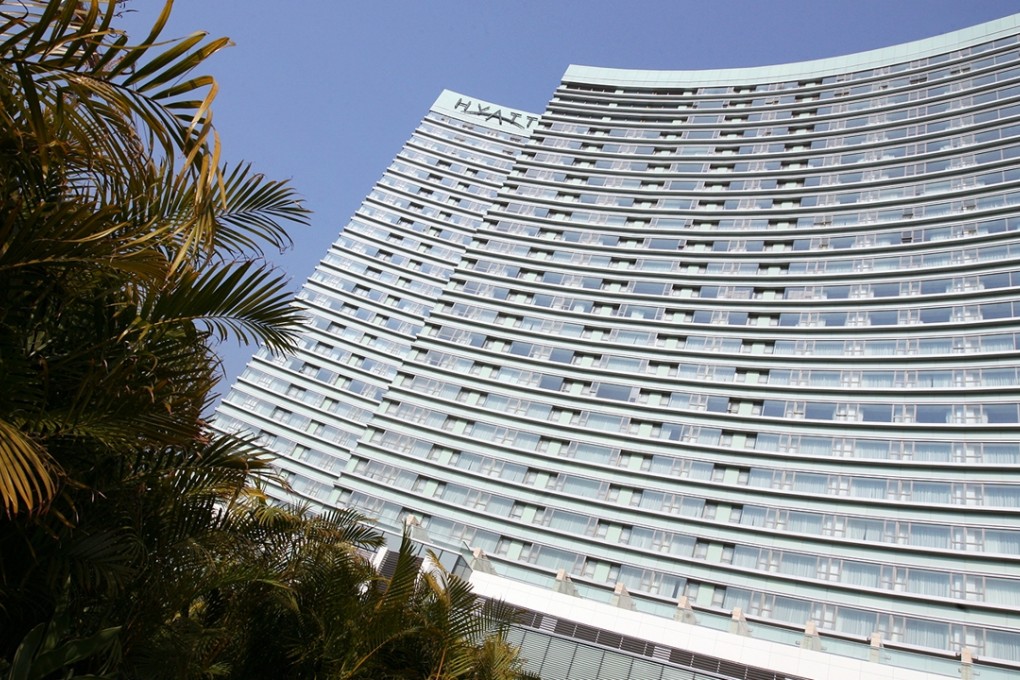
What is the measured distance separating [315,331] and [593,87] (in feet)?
116

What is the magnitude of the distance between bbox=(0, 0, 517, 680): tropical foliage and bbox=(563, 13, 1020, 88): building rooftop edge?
60.9 metres

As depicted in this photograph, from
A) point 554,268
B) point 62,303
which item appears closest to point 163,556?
point 62,303

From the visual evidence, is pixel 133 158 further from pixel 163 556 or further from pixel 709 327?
pixel 709 327

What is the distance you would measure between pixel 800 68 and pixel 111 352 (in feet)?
213

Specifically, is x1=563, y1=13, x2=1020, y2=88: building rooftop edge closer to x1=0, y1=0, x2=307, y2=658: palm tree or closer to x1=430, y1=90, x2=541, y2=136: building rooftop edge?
x1=430, y1=90, x2=541, y2=136: building rooftop edge

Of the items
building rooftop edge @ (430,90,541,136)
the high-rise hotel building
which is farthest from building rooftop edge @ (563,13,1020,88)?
building rooftop edge @ (430,90,541,136)

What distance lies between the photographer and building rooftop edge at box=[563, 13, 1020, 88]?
4922 centimetres

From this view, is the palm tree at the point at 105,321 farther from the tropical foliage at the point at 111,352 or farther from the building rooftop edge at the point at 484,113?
the building rooftop edge at the point at 484,113

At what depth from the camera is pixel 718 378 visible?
4150cm

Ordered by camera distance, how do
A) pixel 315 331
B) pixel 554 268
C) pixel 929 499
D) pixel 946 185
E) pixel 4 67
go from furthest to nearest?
pixel 315 331 < pixel 554 268 < pixel 946 185 < pixel 929 499 < pixel 4 67

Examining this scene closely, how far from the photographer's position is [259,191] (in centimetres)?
470

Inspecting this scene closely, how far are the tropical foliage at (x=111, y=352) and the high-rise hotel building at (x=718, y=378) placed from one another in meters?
18.5

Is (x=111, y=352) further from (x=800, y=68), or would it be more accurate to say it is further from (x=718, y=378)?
(x=800, y=68)

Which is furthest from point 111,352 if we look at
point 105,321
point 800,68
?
point 800,68
